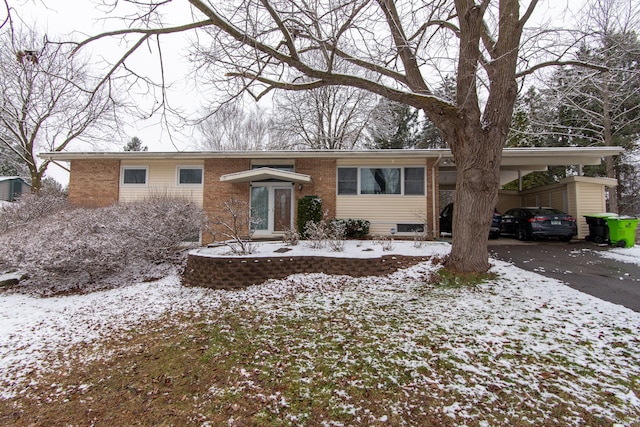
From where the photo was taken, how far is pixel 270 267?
6.42 m

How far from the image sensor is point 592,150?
9.43 metres

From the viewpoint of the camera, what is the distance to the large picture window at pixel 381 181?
37.2 ft

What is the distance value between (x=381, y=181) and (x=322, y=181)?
2.31 meters

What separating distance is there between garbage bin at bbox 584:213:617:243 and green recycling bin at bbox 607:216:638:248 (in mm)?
346

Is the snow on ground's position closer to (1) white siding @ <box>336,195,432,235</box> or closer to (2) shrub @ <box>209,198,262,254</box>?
(2) shrub @ <box>209,198,262,254</box>

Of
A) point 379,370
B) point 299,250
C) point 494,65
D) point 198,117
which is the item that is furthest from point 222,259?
point 494,65

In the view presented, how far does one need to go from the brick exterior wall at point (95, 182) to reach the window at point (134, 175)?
0.24 metres

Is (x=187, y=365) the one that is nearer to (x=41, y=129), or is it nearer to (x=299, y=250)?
(x=299, y=250)

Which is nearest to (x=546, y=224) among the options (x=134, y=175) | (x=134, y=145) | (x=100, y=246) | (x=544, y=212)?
(x=544, y=212)

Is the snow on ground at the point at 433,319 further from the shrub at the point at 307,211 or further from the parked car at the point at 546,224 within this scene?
the parked car at the point at 546,224

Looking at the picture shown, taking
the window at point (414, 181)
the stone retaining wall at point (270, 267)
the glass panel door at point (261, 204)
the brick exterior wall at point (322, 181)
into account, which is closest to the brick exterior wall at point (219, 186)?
the glass panel door at point (261, 204)

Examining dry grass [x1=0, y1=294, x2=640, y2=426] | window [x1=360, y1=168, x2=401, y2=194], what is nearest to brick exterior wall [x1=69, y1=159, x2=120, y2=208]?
window [x1=360, y1=168, x2=401, y2=194]

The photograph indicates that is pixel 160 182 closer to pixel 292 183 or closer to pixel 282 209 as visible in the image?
pixel 282 209

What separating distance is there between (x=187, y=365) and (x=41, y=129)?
66.7 feet
